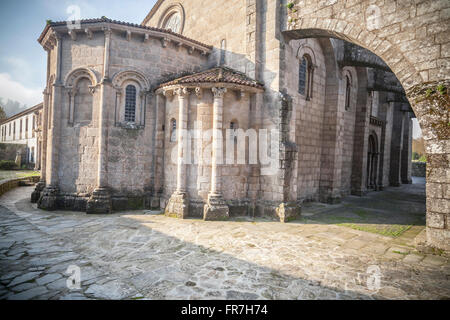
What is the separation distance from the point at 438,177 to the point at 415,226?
343cm

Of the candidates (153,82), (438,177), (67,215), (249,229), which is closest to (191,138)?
(153,82)

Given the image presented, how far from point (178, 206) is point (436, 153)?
7.34 m

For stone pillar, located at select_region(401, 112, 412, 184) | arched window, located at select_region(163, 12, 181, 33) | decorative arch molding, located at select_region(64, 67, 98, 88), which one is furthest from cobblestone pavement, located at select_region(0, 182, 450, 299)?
stone pillar, located at select_region(401, 112, 412, 184)

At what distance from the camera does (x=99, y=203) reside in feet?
28.3

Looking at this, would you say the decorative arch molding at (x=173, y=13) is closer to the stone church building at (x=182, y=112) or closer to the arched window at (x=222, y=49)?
the stone church building at (x=182, y=112)

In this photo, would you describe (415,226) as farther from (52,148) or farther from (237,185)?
(52,148)

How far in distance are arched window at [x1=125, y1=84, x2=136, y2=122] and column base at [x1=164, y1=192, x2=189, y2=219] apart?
3732mm

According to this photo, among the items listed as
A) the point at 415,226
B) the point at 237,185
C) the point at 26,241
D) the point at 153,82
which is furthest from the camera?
the point at 153,82

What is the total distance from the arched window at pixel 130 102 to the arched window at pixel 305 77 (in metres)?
7.09

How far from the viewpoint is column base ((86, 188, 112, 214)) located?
857 cm

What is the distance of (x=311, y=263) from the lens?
4.93 m

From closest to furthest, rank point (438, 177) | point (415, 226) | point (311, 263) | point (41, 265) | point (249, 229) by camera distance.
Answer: point (41, 265)
point (311, 263)
point (438, 177)
point (249, 229)
point (415, 226)

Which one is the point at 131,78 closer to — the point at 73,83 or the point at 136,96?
the point at 136,96

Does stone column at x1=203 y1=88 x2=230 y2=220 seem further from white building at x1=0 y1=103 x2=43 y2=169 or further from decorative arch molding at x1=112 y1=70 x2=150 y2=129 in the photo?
white building at x1=0 y1=103 x2=43 y2=169
